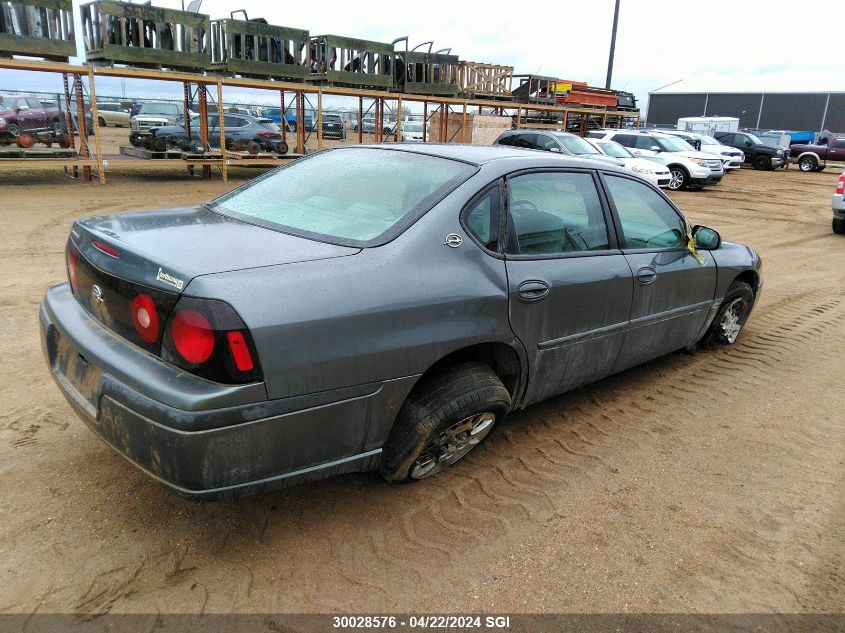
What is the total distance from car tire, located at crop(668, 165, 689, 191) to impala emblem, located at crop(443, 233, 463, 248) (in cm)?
1788

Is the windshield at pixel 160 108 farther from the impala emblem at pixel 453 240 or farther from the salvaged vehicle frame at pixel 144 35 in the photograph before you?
the impala emblem at pixel 453 240

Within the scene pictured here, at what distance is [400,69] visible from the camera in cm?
1716

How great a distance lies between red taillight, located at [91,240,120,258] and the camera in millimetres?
2412

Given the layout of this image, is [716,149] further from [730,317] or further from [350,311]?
[350,311]

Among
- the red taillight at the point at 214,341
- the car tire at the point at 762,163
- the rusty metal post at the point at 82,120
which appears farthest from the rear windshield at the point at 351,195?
the car tire at the point at 762,163

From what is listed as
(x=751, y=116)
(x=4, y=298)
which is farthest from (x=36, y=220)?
(x=751, y=116)

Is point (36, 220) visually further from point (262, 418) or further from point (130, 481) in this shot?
point (262, 418)

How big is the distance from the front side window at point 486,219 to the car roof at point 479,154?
228 millimetres

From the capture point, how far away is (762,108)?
49656 mm

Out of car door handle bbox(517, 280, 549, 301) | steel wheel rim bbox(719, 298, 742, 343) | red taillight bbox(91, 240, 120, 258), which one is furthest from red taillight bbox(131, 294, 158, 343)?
steel wheel rim bbox(719, 298, 742, 343)

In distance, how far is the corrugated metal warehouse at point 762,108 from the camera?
46.6 metres

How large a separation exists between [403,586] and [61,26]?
1317cm

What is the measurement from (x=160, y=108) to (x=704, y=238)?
2366 cm

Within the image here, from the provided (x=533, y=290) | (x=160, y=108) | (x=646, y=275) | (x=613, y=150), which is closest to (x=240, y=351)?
(x=533, y=290)
